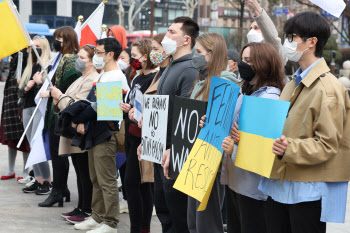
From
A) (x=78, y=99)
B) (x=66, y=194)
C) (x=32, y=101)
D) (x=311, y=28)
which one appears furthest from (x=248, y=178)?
(x=32, y=101)

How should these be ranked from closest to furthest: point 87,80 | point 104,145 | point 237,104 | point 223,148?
1. point 223,148
2. point 237,104
3. point 104,145
4. point 87,80

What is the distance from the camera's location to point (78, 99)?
5730 mm

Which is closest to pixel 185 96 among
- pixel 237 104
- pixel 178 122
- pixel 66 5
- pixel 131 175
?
pixel 178 122

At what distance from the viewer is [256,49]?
3.54 meters

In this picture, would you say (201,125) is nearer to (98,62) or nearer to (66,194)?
(98,62)

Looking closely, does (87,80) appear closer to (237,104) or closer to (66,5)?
(237,104)

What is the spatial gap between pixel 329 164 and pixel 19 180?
236 inches

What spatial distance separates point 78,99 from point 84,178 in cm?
88

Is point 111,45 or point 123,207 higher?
point 111,45

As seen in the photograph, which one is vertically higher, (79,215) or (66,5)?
(66,5)

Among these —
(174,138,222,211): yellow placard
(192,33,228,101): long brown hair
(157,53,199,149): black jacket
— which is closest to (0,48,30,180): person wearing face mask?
(157,53,199,149): black jacket

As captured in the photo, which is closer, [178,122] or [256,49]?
[256,49]

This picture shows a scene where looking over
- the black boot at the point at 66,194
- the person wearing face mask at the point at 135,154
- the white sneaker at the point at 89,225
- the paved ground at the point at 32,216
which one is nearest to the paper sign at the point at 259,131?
the person wearing face mask at the point at 135,154

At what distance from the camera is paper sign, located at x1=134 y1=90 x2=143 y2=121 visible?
16.0 ft
